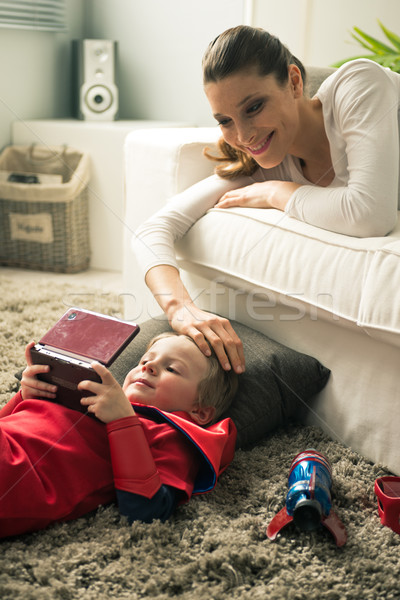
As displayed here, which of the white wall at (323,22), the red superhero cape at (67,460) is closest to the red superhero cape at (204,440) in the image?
the red superhero cape at (67,460)

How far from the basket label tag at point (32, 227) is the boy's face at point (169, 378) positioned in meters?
1.65

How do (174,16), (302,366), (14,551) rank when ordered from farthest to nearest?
(174,16) < (302,366) < (14,551)

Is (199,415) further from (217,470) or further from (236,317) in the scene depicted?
(236,317)

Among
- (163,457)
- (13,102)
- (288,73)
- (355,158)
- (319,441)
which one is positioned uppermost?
(288,73)

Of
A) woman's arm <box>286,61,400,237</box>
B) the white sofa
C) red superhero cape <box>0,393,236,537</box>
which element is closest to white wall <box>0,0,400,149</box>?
the white sofa

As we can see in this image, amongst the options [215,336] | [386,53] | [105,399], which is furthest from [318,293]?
[386,53]

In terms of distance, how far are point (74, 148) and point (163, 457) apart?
79.2 inches

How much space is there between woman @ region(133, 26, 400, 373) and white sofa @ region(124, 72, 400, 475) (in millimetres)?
53

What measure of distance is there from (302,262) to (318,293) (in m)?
0.07

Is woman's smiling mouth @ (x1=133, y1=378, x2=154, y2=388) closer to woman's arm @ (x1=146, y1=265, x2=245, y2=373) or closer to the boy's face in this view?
the boy's face

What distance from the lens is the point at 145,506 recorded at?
98 centimetres

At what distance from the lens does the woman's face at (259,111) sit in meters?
1.26

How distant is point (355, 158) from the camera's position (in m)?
1.26

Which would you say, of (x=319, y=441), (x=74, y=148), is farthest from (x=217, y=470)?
(x=74, y=148)
